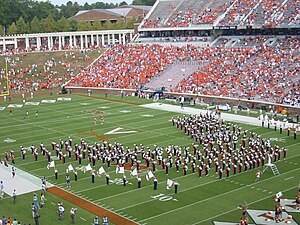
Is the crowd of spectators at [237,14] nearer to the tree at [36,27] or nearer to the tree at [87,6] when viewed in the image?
the tree at [36,27]

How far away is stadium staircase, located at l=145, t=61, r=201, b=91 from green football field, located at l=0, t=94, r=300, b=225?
12.0 m

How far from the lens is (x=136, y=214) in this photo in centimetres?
1639

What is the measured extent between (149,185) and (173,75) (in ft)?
86.9

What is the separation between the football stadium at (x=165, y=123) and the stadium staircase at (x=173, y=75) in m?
0.14

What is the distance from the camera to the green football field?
648 inches

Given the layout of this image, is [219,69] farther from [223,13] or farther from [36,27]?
[36,27]

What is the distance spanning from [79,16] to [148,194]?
240 ft

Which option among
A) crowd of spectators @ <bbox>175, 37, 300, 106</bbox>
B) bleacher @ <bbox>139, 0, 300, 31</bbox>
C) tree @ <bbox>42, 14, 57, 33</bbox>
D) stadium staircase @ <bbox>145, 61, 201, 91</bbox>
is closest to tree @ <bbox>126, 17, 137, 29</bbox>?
tree @ <bbox>42, 14, 57, 33</bbox>

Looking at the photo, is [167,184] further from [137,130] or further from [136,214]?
[137,130]

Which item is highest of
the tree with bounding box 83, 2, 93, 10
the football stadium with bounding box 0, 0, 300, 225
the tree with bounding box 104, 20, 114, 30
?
the tree with bounding box 83, 2, 93, 10

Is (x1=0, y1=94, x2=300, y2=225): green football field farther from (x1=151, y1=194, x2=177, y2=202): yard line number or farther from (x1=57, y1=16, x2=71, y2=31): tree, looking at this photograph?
(x1=57, y1=16, x2=71, y2=31): tree

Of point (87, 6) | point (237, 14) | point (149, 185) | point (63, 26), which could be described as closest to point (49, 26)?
point (63, 26)

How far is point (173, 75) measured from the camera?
147 feet

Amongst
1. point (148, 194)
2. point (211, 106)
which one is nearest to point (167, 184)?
point (148, 194)
